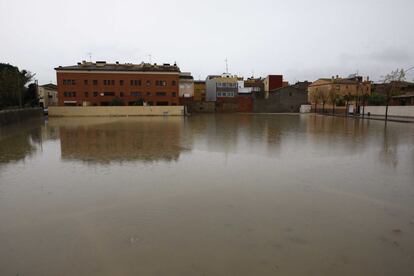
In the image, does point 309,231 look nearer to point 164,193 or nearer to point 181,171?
point 164,193

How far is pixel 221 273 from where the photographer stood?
4184mm

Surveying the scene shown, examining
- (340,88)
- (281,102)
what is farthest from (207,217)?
(340,88)

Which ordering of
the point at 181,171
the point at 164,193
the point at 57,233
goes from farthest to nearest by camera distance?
the point at 181,171
the point at 164,193
the point at 57,233

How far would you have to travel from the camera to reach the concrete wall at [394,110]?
137 feet

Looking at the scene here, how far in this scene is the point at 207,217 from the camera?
6145 millimetres

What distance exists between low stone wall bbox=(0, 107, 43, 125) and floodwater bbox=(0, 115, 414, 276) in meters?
22.1

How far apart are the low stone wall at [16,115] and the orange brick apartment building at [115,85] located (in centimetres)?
1165

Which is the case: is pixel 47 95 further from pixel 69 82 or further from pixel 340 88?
pixel 340 88

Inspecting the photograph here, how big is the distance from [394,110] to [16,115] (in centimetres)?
4888

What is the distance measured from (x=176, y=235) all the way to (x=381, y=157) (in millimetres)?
10373

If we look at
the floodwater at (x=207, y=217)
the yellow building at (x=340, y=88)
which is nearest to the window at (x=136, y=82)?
the yellow building at (x=340, y=88)

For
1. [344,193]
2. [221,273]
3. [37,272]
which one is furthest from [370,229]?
[37,272]

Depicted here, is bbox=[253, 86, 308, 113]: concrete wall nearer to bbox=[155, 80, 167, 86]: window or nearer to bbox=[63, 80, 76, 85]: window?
bbox=[155, 80, 167, 86]: window

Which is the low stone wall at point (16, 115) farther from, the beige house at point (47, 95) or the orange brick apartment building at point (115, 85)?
the beige house at point (47, 95)
